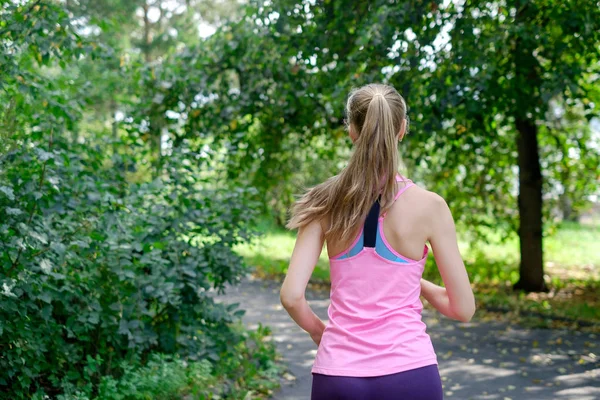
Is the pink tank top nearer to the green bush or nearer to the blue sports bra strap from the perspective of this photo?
the blue sports bra strap

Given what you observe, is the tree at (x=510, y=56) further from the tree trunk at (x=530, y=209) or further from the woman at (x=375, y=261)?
the woman at (x=375, y=261)

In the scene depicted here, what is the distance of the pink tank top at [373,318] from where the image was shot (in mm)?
2221

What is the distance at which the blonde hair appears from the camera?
231 cm

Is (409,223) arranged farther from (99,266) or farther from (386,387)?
(99,266)

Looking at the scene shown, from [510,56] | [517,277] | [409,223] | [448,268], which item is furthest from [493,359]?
[517,277]

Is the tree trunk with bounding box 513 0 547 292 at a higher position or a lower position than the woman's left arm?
higher

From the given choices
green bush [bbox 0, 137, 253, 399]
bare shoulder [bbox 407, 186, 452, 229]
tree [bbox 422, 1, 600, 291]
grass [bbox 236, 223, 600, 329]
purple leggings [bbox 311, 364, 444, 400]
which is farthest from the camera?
grass [bbox 236, 223, 600, 329]

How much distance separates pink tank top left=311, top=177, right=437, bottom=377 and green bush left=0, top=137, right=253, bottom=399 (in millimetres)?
2346

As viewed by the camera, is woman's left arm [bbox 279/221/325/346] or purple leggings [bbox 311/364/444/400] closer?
purple leggings [bbox 311/364/444/400]

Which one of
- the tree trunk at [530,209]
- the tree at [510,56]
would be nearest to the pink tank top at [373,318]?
the tree at [510,56]

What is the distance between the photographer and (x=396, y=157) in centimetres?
235

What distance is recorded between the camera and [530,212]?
12.6m

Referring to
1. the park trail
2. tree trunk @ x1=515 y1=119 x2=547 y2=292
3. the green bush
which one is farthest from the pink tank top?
tree trunk @ x1=515 y1=119 x2=547 y2=292

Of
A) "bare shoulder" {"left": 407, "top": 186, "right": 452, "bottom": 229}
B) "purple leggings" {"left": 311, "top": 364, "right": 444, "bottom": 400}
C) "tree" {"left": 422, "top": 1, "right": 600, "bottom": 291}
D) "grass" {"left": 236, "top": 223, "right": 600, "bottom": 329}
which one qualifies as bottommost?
"purple leggings" {"left": 311, "top": 364, "right": 444, "bottom": 400}
